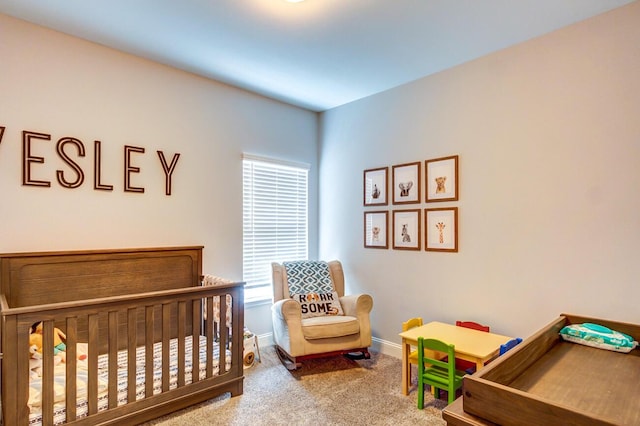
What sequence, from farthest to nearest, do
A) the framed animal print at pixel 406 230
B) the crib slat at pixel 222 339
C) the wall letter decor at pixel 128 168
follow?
the framed animal print at pixel 406 230
the wall letter decor at pixel 128 168
the crib slat at pixel 222 339

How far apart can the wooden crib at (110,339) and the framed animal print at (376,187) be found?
1.71 meters

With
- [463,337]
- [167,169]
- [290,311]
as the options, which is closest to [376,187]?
[290,311]

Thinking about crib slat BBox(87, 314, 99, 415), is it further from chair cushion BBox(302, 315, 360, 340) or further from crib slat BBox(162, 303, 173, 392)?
chair cushion BBox(302, 315, 360, 340)

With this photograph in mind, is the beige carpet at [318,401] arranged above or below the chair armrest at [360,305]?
below

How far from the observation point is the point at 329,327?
2.99 meters

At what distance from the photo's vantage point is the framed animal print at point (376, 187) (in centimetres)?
357

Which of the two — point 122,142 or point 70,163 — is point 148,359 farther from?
point 122,142

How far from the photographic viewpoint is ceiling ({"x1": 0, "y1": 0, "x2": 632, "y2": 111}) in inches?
87.0

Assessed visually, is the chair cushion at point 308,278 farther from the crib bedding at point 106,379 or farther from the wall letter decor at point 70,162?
the wall letter decor at point 70,162

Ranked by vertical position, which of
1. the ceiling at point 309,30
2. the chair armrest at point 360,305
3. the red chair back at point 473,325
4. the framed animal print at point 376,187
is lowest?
the red chair back at point 473,325

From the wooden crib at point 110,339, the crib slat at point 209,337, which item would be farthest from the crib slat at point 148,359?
the crib slat at point 209,337

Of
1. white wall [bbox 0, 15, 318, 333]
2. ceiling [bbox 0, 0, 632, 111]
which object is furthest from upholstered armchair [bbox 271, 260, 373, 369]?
ceiling [bbox 0, 0, 632, 111]

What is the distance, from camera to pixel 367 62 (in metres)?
2.96

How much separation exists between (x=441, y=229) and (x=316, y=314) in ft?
4.50
